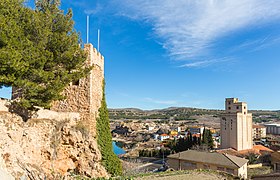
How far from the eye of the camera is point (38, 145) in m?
8.67

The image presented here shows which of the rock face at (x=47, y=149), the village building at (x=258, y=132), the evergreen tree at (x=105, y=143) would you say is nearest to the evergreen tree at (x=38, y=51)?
the rock face at (x=47, y=149)

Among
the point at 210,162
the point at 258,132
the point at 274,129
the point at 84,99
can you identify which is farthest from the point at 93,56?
the point at 274,129

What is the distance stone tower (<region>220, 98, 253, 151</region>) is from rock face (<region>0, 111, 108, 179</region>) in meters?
54.2

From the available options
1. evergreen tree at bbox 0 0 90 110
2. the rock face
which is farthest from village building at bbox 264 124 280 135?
evergreen tree at bbox 0 0 90 110

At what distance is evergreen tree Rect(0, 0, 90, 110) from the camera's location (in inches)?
307

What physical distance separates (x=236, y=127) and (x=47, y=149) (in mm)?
56966

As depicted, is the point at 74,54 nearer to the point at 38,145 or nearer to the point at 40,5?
the point at 40,5

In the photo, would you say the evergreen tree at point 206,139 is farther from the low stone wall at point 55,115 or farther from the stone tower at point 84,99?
the low stone wall at point 55,115

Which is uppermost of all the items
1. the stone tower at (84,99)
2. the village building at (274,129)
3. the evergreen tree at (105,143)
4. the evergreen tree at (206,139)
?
the stone tower at (84,99)

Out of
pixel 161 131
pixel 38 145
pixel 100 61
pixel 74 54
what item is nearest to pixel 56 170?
pixel 38 145

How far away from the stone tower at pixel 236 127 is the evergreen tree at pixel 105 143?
52.3 m

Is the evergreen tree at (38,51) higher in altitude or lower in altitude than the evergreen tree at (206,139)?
higher

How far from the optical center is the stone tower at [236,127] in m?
58.8

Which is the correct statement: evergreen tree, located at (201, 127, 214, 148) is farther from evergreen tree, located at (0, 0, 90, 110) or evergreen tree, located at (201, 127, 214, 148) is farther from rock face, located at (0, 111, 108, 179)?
evergreen tree, located at (0, 0, 90, 110)
